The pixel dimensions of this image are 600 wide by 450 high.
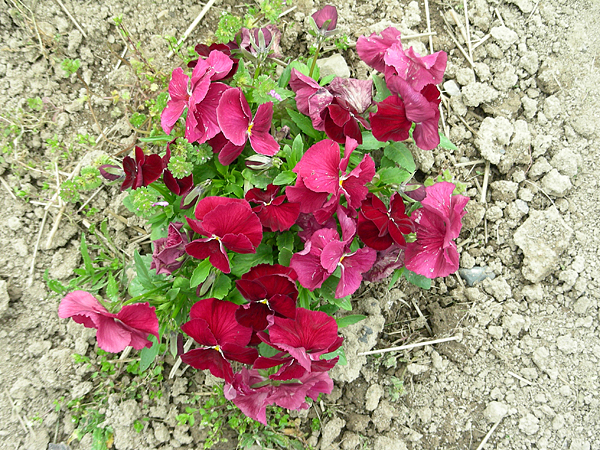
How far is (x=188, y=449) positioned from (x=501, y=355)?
6.67 ft

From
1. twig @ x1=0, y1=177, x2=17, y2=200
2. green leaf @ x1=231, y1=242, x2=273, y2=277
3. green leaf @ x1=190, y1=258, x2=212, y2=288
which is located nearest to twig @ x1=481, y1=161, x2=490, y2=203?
green leaf @ x1=231, y1=242, x2=273, y2=277

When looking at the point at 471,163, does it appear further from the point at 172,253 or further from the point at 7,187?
the point at 7,187

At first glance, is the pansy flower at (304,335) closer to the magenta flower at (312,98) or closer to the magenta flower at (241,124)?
the magenta flower at (241,124)

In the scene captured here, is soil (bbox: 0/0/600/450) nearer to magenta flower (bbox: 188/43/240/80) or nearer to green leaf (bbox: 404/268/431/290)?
green leaf (bbox: 404/268/431/290)

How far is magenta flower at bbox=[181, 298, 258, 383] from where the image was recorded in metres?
1.78

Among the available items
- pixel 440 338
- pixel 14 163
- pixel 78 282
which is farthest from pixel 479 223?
pixel 14 163

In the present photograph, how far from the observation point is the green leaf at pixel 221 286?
2.04m

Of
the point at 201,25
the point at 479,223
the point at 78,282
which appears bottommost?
the point at 479,223

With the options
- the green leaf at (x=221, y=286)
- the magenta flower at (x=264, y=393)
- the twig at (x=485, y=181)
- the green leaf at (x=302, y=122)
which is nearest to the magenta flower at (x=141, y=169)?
the green leaf at (x=221, y=286)

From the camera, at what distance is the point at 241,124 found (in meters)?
1.96

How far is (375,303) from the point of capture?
9.18 feet

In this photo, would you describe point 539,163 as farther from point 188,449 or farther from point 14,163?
point 14,163

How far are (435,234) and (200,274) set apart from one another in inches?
41.6

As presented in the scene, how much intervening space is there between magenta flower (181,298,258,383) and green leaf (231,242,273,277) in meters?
0.35
